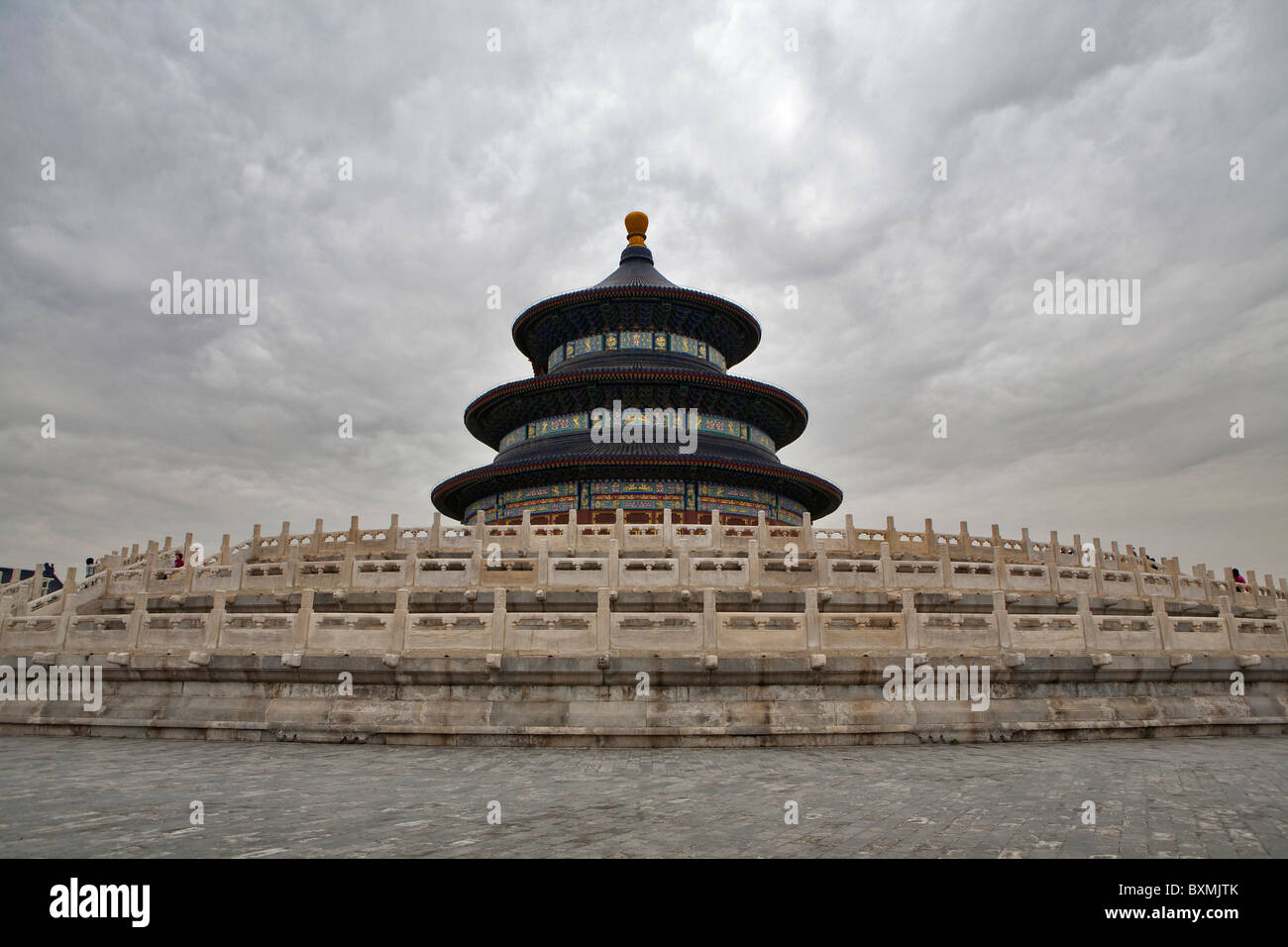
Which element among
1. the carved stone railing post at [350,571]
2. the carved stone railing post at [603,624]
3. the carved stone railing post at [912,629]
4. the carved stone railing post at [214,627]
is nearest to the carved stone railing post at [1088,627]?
the carved stone railing post at [912,629]

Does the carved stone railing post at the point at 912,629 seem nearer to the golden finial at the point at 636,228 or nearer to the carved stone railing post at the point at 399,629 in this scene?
the carved stone railing post at the point at 399,629

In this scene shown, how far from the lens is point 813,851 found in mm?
5035

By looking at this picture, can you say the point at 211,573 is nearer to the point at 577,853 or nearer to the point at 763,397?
the point at 577,853

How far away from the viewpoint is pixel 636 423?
33562 mm

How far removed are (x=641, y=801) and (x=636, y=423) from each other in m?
27.3

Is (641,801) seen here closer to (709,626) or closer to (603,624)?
(603,624)

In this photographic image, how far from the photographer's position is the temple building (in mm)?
31375

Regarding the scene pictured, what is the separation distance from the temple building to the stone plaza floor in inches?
818

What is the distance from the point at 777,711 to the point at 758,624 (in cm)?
128

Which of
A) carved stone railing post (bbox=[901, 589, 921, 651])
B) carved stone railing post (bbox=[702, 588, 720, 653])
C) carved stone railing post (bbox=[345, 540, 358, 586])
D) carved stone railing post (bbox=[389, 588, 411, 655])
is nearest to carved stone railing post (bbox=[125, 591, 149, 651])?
carved stone railing post (bbox=[345, 540, 358, 586])

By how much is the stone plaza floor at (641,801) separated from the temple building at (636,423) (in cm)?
2078

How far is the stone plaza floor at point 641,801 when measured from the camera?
17.2 feet

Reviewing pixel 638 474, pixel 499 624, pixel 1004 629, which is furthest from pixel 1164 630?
pixel 638 474
